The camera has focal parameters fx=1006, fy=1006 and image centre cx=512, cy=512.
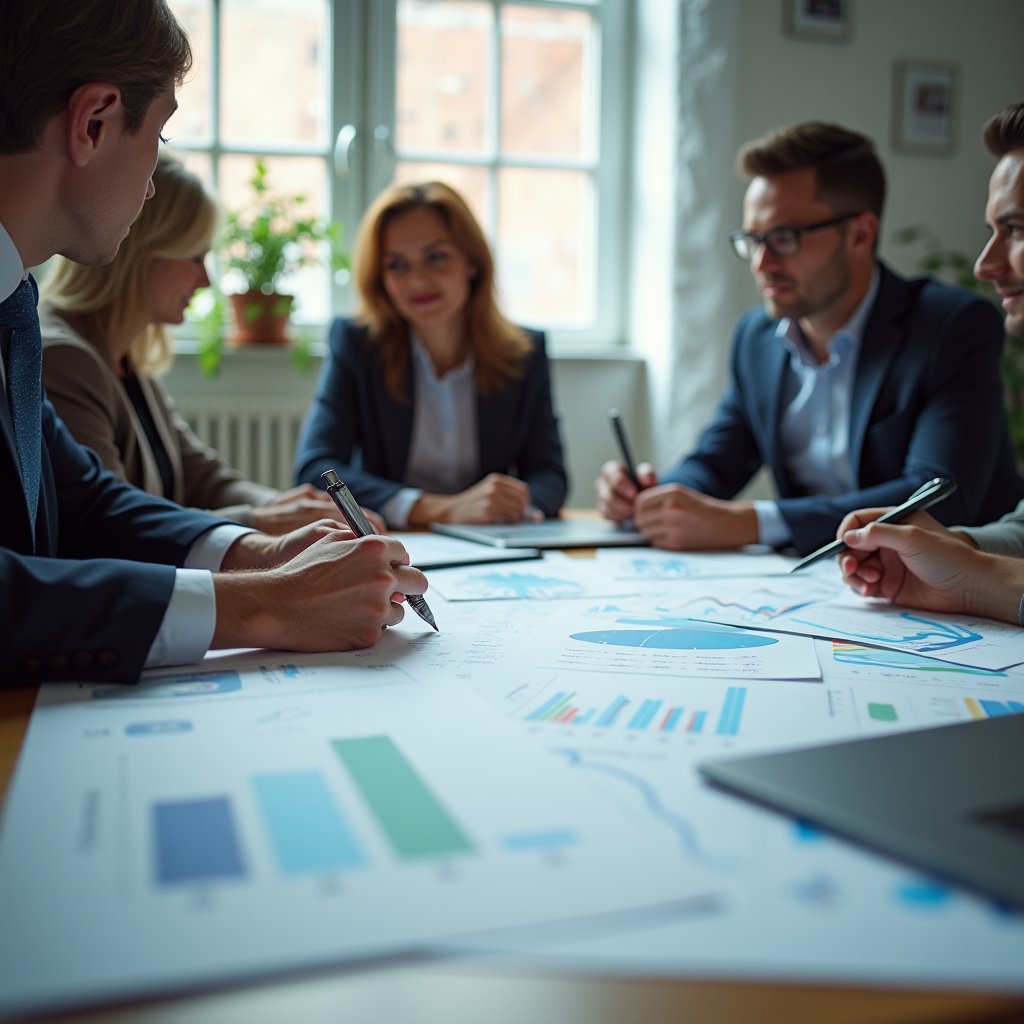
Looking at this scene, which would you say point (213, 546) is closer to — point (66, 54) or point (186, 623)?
point (186, 623)

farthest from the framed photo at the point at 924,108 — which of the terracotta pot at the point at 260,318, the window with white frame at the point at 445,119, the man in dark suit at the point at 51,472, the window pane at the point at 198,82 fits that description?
the man in dark suit at the point at 51,472

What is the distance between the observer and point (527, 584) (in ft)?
4.41

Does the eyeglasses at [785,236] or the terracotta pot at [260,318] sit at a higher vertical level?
the eyeglasses at [785,236]

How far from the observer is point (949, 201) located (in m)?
3.72

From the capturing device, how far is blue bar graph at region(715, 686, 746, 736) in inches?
29.0

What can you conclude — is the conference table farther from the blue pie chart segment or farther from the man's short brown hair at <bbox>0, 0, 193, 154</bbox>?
the man's short brown hair at <bbox>0, 0, 193, 154</bbox>

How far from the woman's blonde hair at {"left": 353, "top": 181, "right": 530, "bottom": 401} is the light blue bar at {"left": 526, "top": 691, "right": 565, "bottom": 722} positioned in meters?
1.75

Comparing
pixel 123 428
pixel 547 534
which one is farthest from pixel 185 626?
pixel 123 428

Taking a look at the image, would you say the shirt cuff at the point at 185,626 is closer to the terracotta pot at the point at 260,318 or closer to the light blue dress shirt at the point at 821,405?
the light blue dress shirt at the point at 821,405

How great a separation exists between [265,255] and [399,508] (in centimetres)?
154

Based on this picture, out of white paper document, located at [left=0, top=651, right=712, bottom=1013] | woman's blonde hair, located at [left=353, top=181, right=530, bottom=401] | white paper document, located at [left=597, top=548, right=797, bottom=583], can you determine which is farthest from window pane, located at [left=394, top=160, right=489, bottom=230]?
white paper document, located at [left=0, top=651, right=712, bottom=1013]

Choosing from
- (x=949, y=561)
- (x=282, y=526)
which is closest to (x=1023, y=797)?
(x=949, y=561)

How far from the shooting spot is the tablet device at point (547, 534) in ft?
5.53

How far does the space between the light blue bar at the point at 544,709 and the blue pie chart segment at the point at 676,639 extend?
7.8 inches
